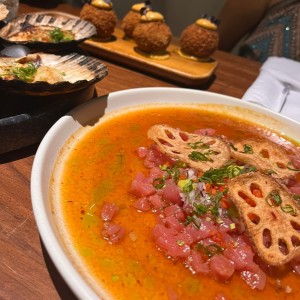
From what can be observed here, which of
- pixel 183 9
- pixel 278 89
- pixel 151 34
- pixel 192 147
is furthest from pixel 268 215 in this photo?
pixel 183 9

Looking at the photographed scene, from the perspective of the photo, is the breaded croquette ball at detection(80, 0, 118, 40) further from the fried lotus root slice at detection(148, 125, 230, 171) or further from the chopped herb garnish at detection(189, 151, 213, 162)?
the chopped herb garnish at detection(189, 151, 213, 162)

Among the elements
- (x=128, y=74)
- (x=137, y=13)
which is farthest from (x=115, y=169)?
(x=137, y=13)

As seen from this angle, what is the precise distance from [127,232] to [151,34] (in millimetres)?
2158

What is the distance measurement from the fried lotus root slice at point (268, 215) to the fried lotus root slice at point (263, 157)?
228 millimetres

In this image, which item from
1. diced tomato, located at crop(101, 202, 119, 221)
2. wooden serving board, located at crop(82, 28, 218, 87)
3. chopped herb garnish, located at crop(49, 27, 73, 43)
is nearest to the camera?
diced tomato, located at crop(101, 202, 119, 221)

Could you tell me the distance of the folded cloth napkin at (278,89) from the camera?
2.87 meters

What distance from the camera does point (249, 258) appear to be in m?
1.49

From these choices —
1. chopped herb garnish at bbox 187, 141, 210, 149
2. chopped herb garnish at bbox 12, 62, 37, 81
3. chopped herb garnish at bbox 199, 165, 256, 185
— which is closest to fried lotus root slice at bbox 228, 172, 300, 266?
chopped herb garnish at bbox 199, 165, 256, 185

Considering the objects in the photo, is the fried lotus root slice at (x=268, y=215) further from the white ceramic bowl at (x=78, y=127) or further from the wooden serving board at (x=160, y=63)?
the wooden serving board at (x=160, y=63)

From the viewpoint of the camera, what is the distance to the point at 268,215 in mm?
1580

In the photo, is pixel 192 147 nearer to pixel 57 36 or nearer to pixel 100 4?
pixel 57 36

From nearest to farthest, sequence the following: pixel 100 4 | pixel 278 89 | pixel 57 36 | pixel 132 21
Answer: pixel 57 36
pixel 278 89
pixel 100 4
pixel 132 21

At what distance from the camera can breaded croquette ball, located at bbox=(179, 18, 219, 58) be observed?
335 centimetres

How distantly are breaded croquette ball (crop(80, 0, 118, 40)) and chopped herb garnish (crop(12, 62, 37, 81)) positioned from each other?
133 cm
